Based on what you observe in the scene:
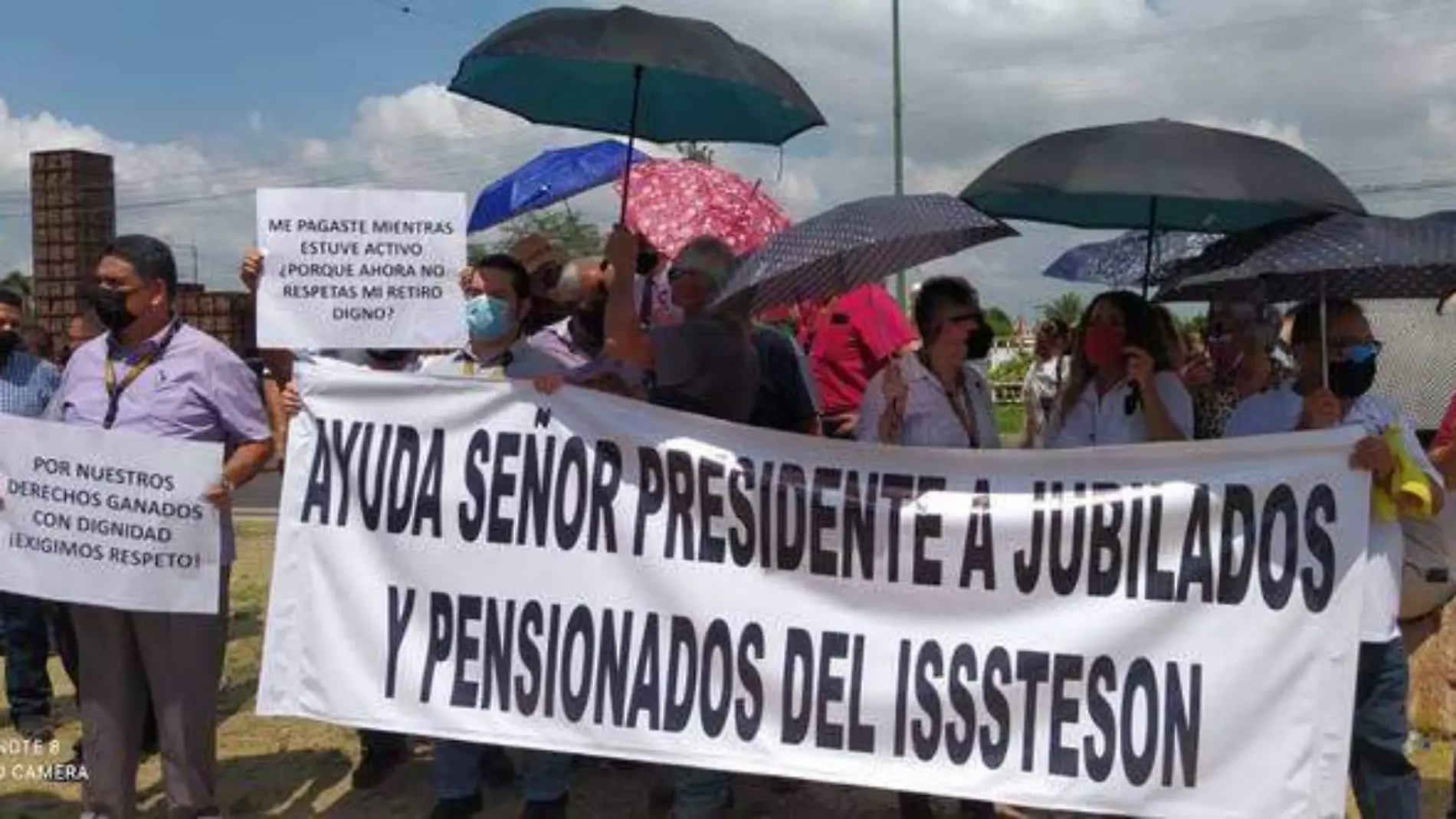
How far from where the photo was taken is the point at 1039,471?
12.5 ft

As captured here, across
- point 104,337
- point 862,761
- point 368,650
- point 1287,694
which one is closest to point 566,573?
point 368,650

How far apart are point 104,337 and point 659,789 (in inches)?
94.6

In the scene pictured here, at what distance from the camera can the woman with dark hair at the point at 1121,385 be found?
164 inches

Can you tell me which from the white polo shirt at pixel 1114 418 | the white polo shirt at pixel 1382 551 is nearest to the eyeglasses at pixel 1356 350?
the white polo shirt at pixel 1382 551

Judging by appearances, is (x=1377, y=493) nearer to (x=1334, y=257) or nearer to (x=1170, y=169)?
(x=1334, y=257)

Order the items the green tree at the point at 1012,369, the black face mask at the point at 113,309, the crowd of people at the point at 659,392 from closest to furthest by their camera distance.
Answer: the crowd of people at the point at 659,392, the black face mask at the point at 113,309, the green tree at the point at 1012,369

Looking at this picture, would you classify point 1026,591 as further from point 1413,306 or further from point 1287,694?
point 1413,306

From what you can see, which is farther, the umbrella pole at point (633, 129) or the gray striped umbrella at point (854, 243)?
the umbrella pole at point (633, 129)

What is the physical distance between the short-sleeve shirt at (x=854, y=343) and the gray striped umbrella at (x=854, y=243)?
4.06 ft

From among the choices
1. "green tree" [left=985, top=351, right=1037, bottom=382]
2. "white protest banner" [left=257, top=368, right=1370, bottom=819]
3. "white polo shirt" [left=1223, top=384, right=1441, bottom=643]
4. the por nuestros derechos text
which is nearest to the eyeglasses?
"white polo shirt" [left=1223, top=384, right=1441, bottom=643]

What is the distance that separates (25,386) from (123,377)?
7.65 ft

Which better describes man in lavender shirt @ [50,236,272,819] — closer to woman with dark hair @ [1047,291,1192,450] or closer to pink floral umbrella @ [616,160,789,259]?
pink floral umbrella @ [616,160,789,259]

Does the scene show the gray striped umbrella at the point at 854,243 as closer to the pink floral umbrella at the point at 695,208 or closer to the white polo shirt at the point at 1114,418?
the white polo shirt at the point at 1114,418

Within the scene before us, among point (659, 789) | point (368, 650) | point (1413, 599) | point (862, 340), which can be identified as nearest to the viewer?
point (1413, 599)
